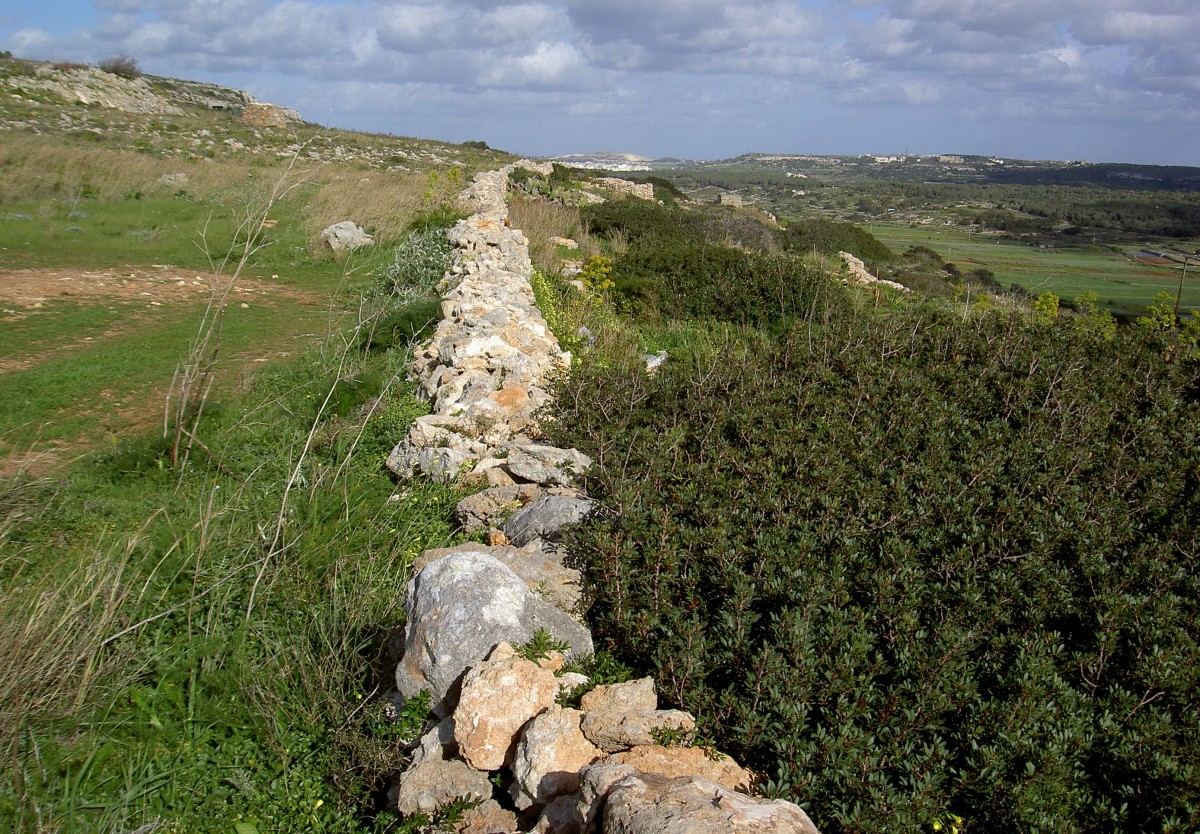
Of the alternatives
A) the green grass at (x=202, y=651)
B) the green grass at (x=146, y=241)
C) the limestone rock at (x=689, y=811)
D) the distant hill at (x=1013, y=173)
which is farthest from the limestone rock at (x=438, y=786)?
the distant hill at (x=1013, y=173)

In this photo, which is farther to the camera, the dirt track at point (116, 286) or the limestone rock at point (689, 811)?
the dirt track at point (116, 286)

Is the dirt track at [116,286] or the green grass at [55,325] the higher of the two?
the dirt track at [116,286]

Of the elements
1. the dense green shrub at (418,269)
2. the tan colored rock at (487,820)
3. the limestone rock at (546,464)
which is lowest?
Result: the tan colored rock at (487,820)

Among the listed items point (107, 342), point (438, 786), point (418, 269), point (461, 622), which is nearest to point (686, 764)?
point (438, 786)

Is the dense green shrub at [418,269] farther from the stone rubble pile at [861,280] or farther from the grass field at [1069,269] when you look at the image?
the grass field at [1069,269]

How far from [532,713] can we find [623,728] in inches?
12.2

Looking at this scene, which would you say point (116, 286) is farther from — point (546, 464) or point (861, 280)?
point (861, 280)

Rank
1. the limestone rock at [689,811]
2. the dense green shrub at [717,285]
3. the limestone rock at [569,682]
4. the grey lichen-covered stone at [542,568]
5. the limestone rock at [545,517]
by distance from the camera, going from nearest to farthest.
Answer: the limestone rock at [689,811], the limestone rock at [569,682], the grey lichen-covered stone at [542,568], the limestone rock at [545,517], the dense green shrub at [717,285]

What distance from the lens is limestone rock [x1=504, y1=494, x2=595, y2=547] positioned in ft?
12.3

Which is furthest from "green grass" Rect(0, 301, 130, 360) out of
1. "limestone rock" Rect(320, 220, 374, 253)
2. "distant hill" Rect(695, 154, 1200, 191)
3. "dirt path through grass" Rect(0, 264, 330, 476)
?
"distant hill" Rect(695, 154, 1200, 191)

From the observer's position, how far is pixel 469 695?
8.35 feet

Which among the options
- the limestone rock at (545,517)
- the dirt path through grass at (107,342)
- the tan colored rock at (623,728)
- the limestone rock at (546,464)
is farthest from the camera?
the dirt path through grass at (107,342)

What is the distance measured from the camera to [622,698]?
2.63 m

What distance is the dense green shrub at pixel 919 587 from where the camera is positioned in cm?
241
